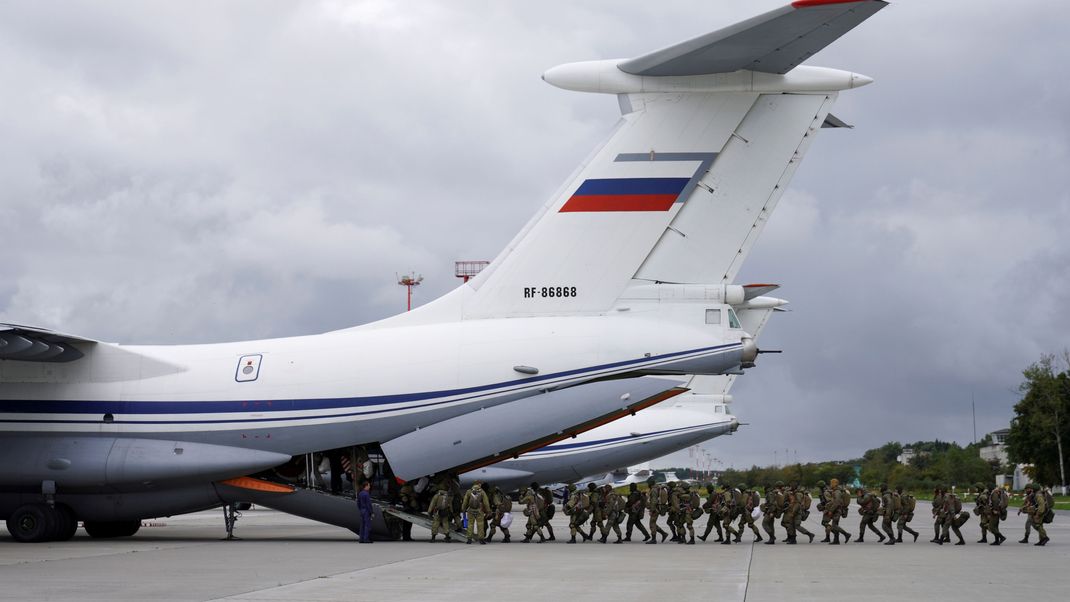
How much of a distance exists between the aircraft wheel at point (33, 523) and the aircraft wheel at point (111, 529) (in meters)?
1.18

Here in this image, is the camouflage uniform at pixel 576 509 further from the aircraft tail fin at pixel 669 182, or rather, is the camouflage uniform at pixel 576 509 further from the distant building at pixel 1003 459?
the distant building at pixel 1003 459

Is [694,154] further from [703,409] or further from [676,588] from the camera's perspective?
[703,409]


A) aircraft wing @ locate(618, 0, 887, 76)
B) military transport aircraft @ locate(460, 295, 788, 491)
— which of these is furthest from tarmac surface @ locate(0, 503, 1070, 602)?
military transport aircraft @ locate(460, 295, 788, 491)

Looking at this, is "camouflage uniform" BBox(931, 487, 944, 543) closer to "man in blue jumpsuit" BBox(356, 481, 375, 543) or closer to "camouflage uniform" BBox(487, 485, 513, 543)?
"camouflage uniform" BBox(487, 485, 513, 543)

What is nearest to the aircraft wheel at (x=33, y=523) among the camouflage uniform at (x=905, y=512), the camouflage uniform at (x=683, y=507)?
the camouflage uniform at (x=683, y=507)

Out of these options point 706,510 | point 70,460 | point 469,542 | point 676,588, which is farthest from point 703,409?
point 676,588

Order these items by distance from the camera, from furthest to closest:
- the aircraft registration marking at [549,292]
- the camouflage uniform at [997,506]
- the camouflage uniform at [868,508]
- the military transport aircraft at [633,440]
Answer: the military transport aircraft at [633,440]
the camouflage uniform at [868,508]
the camouflage uniform at [997,506]
the aircraft registration marking at [549,292]

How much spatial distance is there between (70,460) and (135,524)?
249 centimetres

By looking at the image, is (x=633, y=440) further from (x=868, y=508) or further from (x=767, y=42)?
(x=767, y=42)

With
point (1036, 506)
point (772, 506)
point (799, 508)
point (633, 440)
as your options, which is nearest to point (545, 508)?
point (772, 506)

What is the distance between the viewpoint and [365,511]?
16.8 meters

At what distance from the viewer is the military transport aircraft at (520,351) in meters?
15.8

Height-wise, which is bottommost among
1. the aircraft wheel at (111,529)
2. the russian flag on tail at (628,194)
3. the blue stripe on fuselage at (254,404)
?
the aircraft wheel at (111,529)

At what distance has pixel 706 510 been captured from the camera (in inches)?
714
